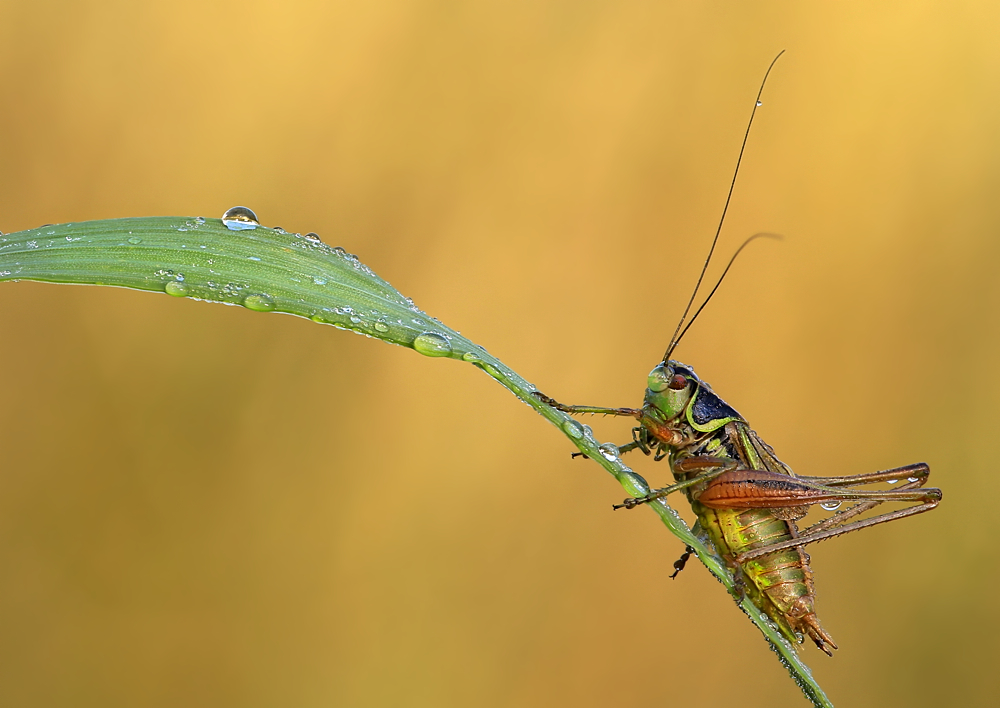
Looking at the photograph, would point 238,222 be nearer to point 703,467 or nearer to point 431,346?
point 431,346

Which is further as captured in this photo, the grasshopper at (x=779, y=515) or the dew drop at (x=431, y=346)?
the grasshopper at (x=779, y=515)

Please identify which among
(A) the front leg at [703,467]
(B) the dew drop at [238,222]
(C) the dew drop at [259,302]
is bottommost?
(A) the front leg at [703,467]

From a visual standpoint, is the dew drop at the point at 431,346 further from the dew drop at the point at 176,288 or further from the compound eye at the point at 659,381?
the compound eye at the point at 659,381

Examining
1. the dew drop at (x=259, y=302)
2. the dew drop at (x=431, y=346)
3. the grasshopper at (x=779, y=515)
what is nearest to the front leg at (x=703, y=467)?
the grasshopper at (x=779, y=515)

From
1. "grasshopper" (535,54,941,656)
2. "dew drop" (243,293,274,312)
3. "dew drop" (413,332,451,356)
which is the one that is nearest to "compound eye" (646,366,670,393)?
"grasshopper" (535,54,941,656)

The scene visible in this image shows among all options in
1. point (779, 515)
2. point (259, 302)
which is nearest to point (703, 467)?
point (779, 515)

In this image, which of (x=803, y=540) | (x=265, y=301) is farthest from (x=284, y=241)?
(x=803, y=540)

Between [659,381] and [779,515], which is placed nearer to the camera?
[779,515]

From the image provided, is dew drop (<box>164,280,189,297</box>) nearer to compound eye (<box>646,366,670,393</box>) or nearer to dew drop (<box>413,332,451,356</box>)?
dew drop (<box>413,332,451,356</box>)
